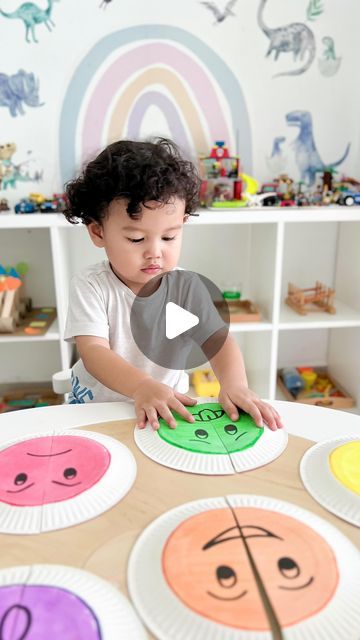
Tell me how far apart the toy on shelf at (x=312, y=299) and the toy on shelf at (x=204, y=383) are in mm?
398

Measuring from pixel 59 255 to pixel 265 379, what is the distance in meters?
0.82

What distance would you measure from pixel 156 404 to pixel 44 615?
1.09 ft

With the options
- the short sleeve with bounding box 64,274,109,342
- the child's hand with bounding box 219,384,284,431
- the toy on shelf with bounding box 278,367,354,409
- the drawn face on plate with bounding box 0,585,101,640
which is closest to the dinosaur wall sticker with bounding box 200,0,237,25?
the short sleeve with bounding box 64,274,109,342

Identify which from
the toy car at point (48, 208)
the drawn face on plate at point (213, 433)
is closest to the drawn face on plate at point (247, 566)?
the drawn face on plate at point (213, 433)

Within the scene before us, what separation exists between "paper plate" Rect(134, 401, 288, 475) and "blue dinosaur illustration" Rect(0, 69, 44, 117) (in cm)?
135

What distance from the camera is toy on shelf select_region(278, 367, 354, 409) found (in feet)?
5.98

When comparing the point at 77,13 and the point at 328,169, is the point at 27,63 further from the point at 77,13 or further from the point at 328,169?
the point at 328,169

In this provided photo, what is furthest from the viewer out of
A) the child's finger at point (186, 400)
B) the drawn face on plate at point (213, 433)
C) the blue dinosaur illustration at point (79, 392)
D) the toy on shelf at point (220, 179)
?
the toy on shelf at point (220, 179)

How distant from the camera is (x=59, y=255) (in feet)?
4.91

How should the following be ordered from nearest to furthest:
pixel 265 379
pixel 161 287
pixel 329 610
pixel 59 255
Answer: pixel 329 610
pixel 161 287
pixel 59 255
pixel 265 379

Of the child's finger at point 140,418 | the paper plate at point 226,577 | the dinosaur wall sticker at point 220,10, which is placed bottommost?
the child's finger at point 140,418

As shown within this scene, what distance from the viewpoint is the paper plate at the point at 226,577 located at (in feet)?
1.11

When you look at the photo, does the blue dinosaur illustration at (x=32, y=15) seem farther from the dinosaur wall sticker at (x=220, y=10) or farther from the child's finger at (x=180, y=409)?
the child's finger at (x=180, y=409)

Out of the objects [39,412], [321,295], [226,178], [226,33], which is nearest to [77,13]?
[226,33]
